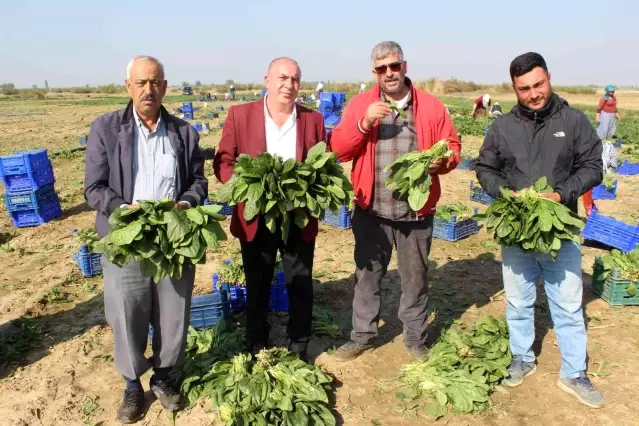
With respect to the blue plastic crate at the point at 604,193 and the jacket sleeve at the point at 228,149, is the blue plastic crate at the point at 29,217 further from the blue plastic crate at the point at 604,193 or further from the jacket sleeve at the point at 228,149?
the blue plastic crate at the point at 604,193

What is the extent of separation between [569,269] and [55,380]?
4.67 metres

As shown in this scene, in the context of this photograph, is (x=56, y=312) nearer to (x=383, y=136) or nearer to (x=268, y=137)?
(x=268, y=137)

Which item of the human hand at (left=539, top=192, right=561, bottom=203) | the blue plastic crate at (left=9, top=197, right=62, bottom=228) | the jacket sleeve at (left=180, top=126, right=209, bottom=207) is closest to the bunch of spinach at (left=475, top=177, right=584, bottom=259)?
the human hand at (left=539, top=192, right=561, bottom=203)

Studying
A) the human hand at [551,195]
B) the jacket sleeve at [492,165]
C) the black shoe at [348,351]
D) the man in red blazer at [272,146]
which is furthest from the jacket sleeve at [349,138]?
the black shoe at [348,351]

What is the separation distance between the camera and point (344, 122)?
416cm

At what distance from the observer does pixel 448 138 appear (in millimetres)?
4133

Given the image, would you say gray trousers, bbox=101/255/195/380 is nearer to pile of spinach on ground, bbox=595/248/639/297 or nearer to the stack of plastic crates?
pile of spinach on ground, bbox=595/248/639/297

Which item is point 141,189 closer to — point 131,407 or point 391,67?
point 131,407

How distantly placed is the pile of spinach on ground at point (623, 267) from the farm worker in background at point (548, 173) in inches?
85.0

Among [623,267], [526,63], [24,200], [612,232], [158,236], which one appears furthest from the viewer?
[24,200]

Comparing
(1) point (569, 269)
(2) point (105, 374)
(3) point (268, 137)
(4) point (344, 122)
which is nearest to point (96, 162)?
(3) point (268, 137)

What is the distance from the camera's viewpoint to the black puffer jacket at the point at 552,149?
3703mm

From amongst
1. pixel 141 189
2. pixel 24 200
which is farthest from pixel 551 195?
pixel 24 200

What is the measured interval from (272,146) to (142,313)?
5.45ft
